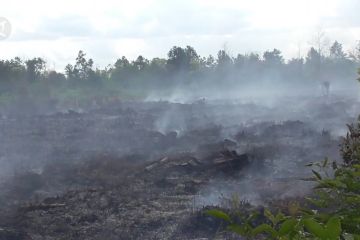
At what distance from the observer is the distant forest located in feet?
134

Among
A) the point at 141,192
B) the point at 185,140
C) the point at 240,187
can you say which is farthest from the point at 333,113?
the point at 141,192

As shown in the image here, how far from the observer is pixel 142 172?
49.1 feet

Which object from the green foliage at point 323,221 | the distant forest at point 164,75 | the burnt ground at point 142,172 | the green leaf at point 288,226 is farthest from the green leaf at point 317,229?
the distant forest at point 164,75

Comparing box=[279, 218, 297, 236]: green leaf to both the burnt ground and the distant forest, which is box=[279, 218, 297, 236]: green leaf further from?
the distant forest

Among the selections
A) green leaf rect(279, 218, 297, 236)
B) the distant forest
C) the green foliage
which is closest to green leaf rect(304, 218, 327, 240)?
the green foliage

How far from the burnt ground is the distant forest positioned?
545 inches

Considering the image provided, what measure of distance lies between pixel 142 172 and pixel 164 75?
3848 centimetres

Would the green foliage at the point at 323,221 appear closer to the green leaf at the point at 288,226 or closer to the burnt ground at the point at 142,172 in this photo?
the green leaf at the point at 288,226

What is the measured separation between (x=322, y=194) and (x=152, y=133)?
21285 millimetres

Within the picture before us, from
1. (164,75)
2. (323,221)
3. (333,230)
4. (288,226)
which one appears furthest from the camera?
(164,75)

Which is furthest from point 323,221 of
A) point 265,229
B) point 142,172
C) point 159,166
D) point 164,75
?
point 164,75

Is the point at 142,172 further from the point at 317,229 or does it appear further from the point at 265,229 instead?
the point at 317,229

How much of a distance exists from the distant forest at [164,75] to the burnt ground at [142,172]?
13843 mm

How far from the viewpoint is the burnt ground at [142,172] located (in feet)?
32.7
